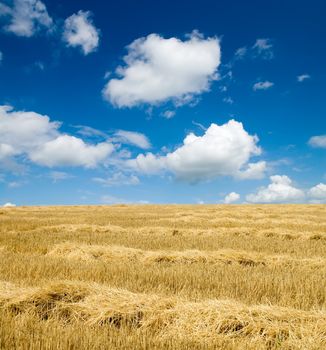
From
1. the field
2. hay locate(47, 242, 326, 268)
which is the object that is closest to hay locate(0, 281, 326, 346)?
the field

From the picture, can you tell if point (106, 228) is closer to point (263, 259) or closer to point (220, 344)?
point (263, 259)

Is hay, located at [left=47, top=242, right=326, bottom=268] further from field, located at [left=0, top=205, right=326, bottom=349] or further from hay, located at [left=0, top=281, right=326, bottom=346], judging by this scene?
hay, located at [left=0, top=281, right=326, bottom=346]

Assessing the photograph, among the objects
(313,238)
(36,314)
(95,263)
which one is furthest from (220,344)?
(313,238)

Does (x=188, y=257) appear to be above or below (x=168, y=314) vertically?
above

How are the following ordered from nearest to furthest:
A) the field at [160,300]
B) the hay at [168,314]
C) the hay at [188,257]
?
the field at [160,300]
the hay at [168,314]
the hay at [188,257]

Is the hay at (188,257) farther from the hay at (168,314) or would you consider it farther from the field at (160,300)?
the hay at (168,314)

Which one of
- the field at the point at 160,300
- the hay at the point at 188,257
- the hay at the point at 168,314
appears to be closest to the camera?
the field at the point at 160,300

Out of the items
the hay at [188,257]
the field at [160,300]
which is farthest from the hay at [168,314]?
the hay at [188,257]

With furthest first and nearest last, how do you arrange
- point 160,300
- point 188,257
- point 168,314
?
point 188,257
point 160,300
point 168,314

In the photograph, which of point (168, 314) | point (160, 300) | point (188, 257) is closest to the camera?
point (168, 314)

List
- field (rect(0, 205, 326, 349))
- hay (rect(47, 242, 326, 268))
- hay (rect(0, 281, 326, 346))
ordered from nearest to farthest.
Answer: field (rect(0, 205, 326, 349)), hay (rect(0, 281, 326, 346)), hay (rect(47, 242, 326, 268))

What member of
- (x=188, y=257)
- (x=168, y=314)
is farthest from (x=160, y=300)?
(x=188, y=257)

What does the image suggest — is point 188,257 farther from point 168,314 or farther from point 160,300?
point 168,314

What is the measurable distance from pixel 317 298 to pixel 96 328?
136 inches
